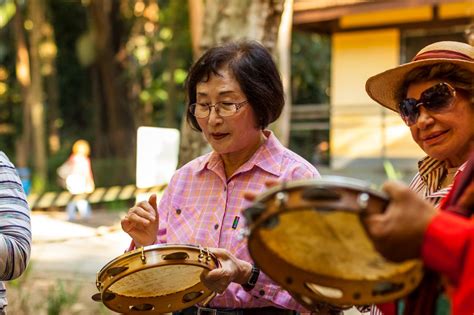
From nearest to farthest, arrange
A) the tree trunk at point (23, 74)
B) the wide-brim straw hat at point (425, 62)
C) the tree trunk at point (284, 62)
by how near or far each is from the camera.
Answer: the wide-brim straw hat at point (425, 62), the tree trunk at point (284, 62), the tree trunk at point (23, 74)

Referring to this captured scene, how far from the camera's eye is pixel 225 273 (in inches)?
85.4

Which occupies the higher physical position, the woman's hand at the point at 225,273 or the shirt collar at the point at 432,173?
the shirt collar at the point at 432,173

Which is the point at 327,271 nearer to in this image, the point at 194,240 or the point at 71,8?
the point at 194,240

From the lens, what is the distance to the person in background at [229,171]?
100 inches

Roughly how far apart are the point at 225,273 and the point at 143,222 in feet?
1.56

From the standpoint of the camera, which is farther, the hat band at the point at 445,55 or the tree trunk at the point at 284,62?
the tree trunk at the point at 284,62

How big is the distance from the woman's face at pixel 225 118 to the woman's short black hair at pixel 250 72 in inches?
0.9

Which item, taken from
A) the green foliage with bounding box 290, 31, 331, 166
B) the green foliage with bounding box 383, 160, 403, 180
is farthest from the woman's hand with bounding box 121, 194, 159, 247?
the green foliage with bounding box 290, 31, 331, 166

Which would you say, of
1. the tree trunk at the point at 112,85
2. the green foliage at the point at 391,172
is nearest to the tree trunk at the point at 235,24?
the green foliage at the point at 391,172

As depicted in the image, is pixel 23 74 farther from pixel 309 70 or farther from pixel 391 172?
pixel 391 172

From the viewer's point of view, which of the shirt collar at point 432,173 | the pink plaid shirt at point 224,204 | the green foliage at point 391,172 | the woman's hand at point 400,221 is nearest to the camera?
the woman's hand at point 400,221

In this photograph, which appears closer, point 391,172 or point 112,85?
point 391,172

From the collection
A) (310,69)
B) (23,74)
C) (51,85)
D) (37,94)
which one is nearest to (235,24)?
(37,94)

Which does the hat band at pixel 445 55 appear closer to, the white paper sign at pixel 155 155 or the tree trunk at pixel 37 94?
the white paper sign at pixel 155 155
